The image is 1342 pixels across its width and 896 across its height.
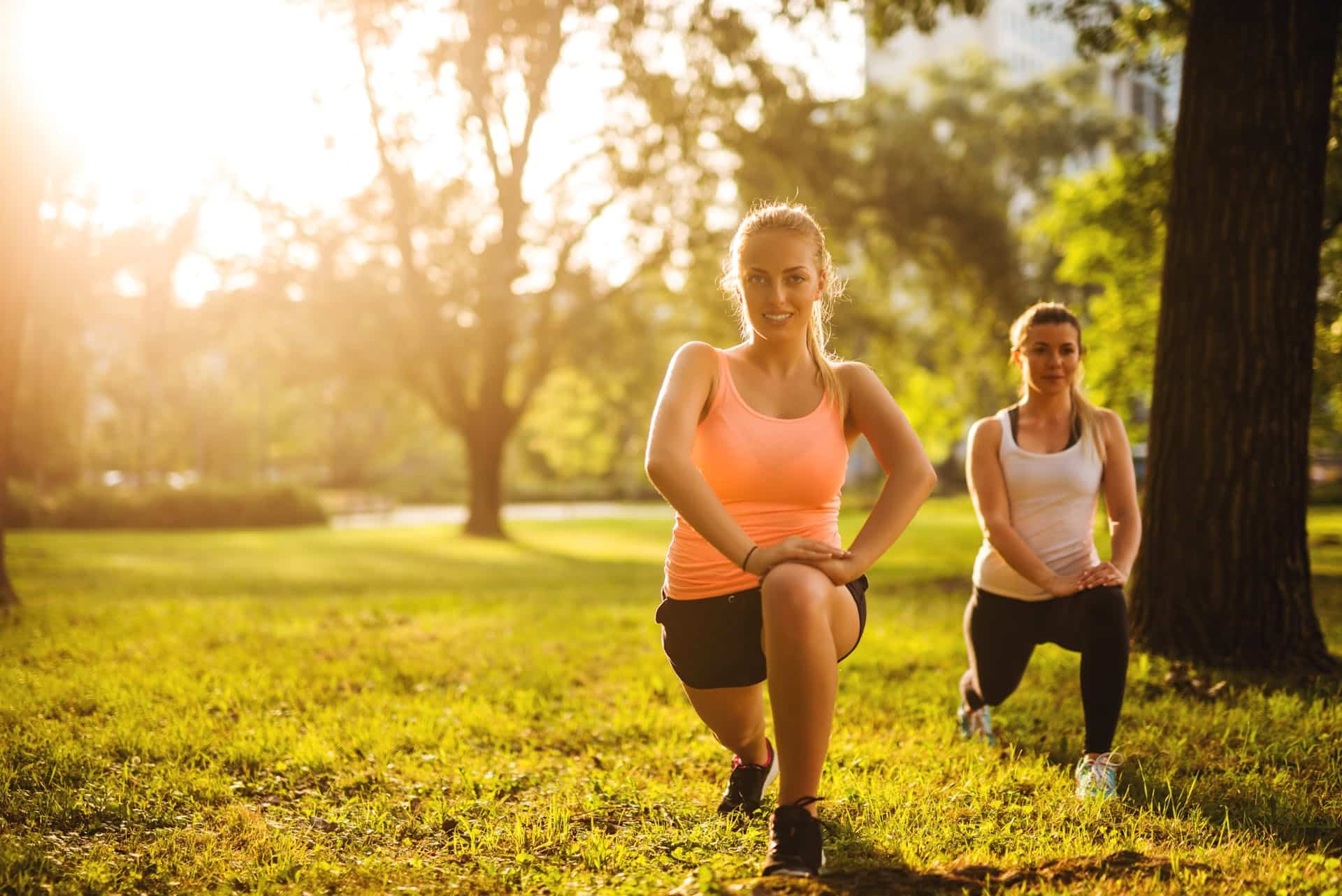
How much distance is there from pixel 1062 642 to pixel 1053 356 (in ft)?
3.63

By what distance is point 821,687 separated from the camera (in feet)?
9.81

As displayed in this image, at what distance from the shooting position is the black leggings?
3.91 m

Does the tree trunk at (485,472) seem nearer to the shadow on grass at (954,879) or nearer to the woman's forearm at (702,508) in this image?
the woman's forearm at (702,508)

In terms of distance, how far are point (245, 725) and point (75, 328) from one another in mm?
32975

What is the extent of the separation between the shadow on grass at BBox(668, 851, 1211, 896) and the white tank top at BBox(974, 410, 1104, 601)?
4.39 ft

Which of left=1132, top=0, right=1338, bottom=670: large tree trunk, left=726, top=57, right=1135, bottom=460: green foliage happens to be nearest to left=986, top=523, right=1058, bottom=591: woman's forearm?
left=1132, top=0, right=1338, bottom=670: large tree trunk

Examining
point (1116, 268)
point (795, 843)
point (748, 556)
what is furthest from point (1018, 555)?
point (1116, 268)

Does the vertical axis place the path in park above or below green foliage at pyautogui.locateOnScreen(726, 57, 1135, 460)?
below

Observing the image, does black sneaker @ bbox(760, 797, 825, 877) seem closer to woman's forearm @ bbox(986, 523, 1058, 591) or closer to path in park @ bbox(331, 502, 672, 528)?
woman's forearm @ bbox(986, 523, 1058, 591)

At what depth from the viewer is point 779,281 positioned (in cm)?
332

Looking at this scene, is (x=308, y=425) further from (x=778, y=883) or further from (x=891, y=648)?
(x=778, y=883)

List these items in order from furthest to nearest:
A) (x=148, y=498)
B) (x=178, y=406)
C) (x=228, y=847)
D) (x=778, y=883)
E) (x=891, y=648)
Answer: (x=178, y=406) < (x=148, y=498) < (x=891, y=648) < (x=228, y=847) < (x=778, y=883)

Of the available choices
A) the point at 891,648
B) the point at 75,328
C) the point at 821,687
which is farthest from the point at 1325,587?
the point at 75,328

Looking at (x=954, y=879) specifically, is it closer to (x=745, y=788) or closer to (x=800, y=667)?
(x=800, y=667)
